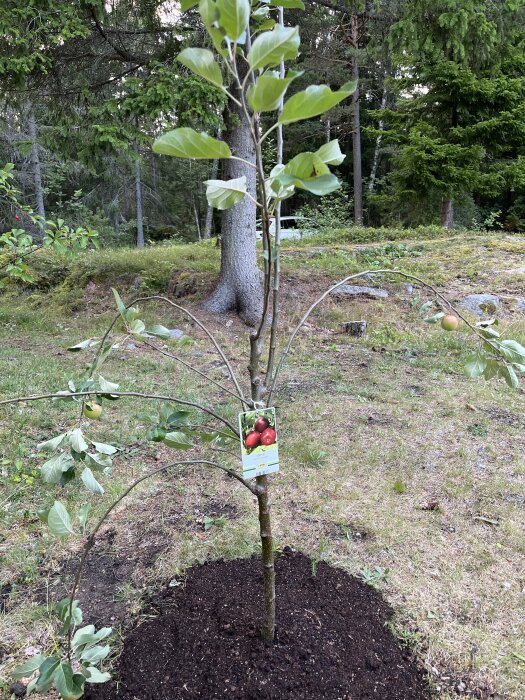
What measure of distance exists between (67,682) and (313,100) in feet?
3.23

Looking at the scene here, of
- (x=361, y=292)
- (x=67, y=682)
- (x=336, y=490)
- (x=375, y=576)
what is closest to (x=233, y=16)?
(x=67, y=682)

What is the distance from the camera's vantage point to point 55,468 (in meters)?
0.94

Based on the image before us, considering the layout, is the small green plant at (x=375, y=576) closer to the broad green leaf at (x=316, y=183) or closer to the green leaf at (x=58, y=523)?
the green leaf at (x=58, y=523)

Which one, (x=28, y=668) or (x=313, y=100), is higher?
(x=313, y=100)

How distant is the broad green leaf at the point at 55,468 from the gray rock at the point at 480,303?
16.2ft

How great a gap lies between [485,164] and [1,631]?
1040 centimetres

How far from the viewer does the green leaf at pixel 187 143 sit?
2.02ft

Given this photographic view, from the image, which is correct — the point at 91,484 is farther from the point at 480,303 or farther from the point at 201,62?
the point at 480,303

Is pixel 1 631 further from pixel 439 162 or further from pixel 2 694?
pixel 439 162

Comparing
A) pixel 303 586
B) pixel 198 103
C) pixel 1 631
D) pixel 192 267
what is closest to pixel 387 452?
pixel 303 586

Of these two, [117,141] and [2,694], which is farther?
[117,141]

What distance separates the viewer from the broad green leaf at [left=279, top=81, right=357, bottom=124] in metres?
0.63

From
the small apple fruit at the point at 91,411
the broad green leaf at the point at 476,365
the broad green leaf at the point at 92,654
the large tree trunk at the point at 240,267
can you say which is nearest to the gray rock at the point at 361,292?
the large tree trunk at the point at 240,267

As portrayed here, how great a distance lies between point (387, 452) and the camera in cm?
269
